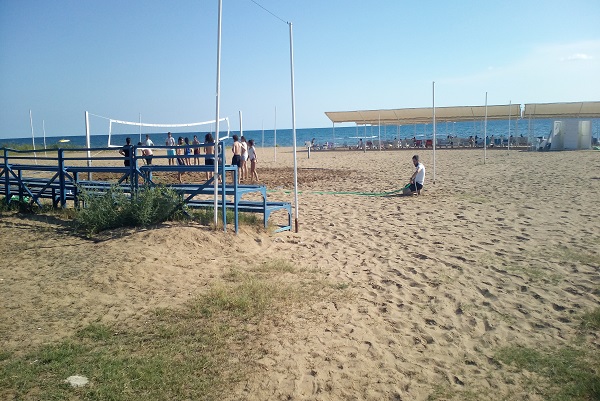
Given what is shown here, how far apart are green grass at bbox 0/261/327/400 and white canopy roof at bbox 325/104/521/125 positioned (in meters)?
31.6

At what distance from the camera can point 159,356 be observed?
152 inches

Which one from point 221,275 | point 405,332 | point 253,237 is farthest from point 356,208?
→ point 405,332

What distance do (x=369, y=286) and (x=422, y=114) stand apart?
31710 mm

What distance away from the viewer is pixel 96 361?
3.79 metres

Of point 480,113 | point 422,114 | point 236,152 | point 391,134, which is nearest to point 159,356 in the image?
point 236,152

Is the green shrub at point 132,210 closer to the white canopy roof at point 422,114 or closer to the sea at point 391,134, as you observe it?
the sea at point 391,134

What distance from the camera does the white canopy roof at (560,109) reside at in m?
33.2

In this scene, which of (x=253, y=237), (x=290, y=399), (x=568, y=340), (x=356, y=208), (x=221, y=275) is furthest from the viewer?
(x=356, y=208)

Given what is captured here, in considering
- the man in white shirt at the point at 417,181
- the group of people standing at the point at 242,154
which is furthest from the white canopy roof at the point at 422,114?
the man in white shirt at the point at 417,181

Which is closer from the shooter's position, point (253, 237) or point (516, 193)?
point (253, 237)

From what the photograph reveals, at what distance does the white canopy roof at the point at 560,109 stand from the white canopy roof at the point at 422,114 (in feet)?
3.13

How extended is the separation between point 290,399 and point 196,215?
4.90 metres

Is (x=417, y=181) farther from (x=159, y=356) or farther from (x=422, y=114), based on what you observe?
(x=422, y=114)

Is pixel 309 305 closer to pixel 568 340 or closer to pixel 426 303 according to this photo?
pixel 426 303
